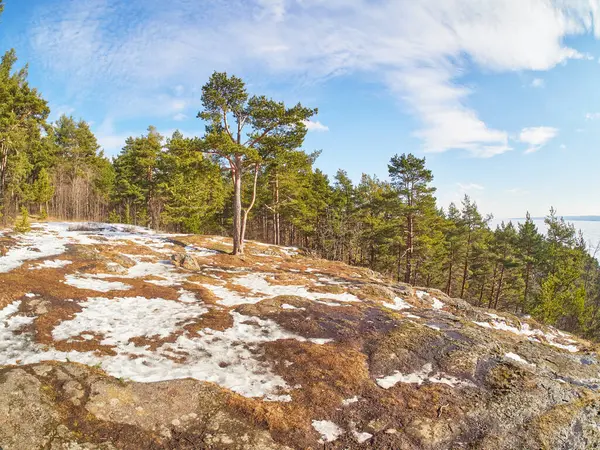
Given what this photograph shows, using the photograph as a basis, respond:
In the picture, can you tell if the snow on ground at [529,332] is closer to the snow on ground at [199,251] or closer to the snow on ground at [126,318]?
the snow on ground at [126,318]

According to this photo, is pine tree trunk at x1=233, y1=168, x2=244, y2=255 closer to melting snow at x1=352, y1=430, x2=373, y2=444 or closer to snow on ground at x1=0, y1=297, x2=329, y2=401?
snow on ground at x1=0, y1=297, x2=329, y2=401

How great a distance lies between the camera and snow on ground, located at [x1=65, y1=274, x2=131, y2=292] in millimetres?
11280

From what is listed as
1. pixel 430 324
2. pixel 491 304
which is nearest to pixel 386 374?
pixel 430 324

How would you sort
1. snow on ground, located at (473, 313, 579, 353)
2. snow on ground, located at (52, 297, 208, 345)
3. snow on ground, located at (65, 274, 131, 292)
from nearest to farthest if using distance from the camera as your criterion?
snow on ground, located at (52, 297, 208, 345), snow on ground, located at (65, 274, 131, 292), snow on ground, located at (473, 313, 579, 353)

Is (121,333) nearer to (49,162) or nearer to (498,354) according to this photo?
(498,354)

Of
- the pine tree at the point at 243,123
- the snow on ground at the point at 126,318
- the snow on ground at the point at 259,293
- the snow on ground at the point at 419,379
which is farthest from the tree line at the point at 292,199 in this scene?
the snow on ground at the point at 419,379

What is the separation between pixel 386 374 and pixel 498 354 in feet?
12.3

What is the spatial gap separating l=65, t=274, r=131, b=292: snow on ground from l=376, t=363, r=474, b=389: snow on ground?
32.2ft

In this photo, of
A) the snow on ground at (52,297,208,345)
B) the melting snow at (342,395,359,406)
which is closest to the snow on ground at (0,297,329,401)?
the snow on ground at (52,297,208,345)

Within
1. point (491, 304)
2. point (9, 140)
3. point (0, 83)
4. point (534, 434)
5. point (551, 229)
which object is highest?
point (0, 83)

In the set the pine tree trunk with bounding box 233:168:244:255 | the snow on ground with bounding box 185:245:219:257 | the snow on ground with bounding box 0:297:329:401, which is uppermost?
the pine tree trunk with bounding box 233:168:244:255

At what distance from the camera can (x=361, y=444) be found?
16.1ft

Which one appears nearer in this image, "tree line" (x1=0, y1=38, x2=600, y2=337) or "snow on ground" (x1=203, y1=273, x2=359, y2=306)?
"snow on ground" (x1=203, y1=273, x2=359, y2=306)

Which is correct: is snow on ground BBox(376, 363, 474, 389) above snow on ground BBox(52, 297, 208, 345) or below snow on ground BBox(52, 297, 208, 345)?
below
